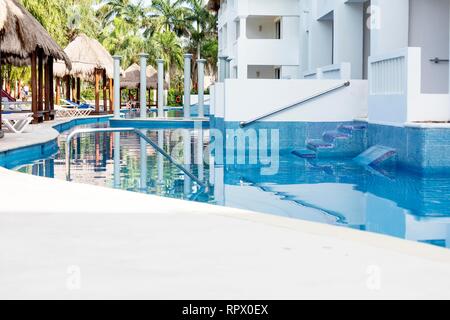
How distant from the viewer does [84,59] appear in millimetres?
32125

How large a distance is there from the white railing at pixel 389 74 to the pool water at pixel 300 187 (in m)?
1.53

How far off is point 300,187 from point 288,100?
5857 mm

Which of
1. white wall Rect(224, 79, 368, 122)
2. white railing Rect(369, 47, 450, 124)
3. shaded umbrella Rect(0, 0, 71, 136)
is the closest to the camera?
white railing Rect(369, 47, 450, 124)

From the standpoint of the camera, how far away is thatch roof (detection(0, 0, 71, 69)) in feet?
48.3

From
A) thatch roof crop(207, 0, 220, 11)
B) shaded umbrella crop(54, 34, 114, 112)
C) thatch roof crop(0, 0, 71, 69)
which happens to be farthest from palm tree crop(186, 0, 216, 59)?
thatch roof crop(0, 0, 71, 69)

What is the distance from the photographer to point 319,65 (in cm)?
2234

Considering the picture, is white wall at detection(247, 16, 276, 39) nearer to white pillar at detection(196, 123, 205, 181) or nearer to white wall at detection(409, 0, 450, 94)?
white pillar at detection(196, 123, 205, 181)

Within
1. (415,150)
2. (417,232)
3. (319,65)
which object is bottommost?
(417,232)

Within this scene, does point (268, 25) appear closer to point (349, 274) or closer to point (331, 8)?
point (331, 8)

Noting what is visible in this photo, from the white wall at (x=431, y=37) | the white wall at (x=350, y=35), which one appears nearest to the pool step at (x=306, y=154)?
the white wall at (x=431, y=37)

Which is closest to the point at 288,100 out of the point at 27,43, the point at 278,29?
the point at 27,43

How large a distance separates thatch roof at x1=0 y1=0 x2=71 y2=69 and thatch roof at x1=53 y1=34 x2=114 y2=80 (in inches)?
344

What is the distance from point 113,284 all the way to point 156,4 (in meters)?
56.3

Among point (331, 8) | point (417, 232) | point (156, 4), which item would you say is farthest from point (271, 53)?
point (156, 4)
